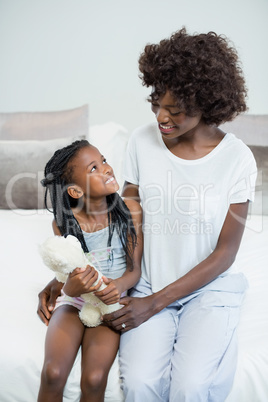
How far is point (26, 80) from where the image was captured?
2.75 metres

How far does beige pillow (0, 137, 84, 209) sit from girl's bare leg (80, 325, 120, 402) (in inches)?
46.9

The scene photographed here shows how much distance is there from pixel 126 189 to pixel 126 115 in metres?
1.21

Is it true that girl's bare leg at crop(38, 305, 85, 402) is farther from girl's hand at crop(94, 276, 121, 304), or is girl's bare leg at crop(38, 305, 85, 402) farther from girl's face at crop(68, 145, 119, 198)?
girl's face at crop(68, 145, 119, 198)

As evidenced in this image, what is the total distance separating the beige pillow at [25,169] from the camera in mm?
2357

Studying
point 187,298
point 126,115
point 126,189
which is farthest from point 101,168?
point 126,115

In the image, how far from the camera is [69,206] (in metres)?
1.44

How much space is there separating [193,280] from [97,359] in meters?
0.36

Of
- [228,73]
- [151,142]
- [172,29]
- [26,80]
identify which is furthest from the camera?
[26,80]

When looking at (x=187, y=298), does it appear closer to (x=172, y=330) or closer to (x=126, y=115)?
(x=172, y=330)

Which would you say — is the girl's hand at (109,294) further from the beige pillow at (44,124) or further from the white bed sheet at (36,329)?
the beige pillow at (44,124)

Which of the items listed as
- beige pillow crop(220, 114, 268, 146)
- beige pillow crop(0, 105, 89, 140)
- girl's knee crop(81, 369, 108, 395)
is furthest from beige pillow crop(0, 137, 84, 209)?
girl's knee crop(81, 369, 108, 395)

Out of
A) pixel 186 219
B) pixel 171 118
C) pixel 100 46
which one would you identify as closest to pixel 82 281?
pixel 186 219

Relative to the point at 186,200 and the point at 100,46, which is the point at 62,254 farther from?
the point at 100,46

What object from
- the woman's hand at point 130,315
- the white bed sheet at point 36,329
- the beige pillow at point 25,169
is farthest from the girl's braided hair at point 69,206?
the beige pillow at point 25,169
